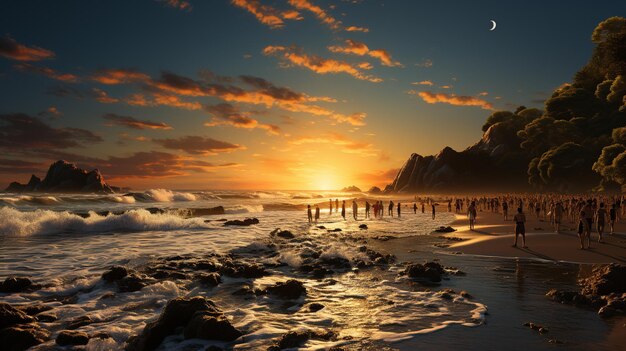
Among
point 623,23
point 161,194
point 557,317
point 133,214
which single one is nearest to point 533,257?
point 557,317

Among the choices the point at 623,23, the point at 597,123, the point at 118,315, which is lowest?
the point at 118,315

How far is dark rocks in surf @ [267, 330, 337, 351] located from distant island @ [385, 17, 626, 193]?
131ft

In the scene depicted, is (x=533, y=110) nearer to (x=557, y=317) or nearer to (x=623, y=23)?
(x=623, y=23)

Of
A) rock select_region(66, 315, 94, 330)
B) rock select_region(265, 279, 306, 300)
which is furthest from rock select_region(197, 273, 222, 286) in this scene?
rock select_region(66, 315, 94, 330)

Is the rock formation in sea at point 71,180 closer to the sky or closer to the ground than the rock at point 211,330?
closer to the sky

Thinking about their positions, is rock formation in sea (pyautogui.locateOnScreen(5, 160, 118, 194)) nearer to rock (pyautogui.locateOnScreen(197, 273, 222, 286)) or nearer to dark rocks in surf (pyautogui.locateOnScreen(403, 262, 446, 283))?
rock (pyautogui.locateOnScreen(197, 273, 222, 286))

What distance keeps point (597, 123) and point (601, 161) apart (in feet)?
123

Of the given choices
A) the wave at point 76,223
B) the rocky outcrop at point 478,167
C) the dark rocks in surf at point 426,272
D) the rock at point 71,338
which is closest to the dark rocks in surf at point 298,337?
the rock at point 71,338

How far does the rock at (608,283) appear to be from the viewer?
10.6 metres

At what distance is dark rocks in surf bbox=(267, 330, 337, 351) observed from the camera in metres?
7.83

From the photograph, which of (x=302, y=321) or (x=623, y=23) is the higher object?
(x=623, y=23)

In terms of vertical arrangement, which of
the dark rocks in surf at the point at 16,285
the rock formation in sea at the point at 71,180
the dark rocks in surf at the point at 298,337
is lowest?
the dark rocks in surf at the point at 16,285

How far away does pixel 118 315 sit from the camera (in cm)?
1036

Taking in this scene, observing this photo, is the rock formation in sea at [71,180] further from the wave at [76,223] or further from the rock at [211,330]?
the rock at [211,330]
